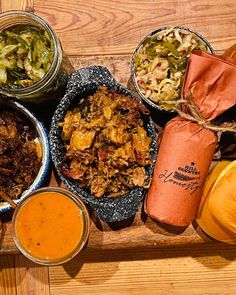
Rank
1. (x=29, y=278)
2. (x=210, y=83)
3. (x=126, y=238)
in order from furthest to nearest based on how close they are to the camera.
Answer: (x=29, y=278) → (x=126, y=238) → (x=210, y=83)

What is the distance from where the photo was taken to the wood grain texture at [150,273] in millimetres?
1414

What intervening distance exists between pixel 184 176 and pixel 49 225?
278 millimetres

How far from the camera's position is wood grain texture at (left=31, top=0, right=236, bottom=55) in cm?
135

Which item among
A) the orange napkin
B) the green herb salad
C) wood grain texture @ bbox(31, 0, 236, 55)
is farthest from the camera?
wood grain texture @ bbox(31, 0, 236, 55)

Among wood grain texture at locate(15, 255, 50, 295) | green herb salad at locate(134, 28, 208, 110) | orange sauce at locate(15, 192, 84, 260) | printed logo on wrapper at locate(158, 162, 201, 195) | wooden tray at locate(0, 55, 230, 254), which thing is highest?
green herb salad at locate(134, 28, 208, 110)

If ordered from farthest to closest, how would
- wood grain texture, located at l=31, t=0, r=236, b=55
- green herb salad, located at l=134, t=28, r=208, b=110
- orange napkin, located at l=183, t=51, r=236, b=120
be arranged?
1. wood grain texture, located at l=31, t=0, r=236, b=55
2. green herb salad, located at l=134, t=28, r=208, b=110
3. orange napkin, located at l=183, t=51, r=236, b=120

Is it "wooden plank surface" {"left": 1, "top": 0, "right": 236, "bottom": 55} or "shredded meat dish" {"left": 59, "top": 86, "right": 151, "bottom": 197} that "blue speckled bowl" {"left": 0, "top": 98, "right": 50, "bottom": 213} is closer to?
"shredded meat dish" {"left": 59, "top": 86, "right": 151, "bottom": 197}

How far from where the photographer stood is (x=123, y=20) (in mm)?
1363

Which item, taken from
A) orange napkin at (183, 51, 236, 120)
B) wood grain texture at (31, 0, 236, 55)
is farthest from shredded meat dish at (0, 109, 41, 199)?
orange napkin at (183, 51, 236, 120)

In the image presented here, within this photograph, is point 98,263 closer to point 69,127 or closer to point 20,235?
point 20,235

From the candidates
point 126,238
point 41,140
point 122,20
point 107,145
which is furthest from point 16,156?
point 122,20

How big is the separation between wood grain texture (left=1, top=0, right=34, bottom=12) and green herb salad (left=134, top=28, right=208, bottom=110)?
0.95 ft

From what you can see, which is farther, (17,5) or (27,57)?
(17,5)

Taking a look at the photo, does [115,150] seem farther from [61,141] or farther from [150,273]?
[150,273]
